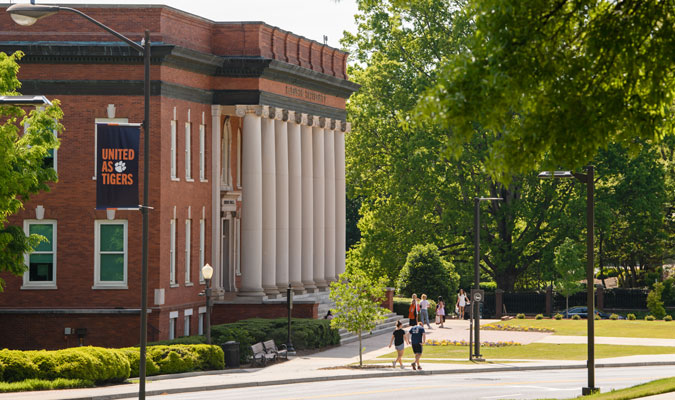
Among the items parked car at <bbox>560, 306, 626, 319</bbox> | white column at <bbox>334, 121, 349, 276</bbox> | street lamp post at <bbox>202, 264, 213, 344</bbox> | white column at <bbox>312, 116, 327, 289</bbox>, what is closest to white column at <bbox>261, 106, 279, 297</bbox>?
white column at <bbox>312, 116, 327, 289</bbox>

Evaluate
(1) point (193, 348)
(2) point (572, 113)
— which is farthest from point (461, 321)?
(2) point (572, 113)

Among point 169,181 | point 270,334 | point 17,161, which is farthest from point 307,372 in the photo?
point 17,161

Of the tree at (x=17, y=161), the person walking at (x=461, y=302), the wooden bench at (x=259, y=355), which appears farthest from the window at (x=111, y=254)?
the person walking at (x=461, y=302)

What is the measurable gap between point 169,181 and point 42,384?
15.7 meters

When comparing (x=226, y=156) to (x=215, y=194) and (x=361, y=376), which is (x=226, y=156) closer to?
(x=215, y=194)

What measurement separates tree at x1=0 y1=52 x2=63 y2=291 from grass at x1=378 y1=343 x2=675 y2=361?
624 inches

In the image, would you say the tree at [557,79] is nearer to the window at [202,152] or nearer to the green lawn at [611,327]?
the window at [202,152]

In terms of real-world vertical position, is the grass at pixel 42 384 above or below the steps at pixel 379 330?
above

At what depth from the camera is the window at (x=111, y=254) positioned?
144 ft

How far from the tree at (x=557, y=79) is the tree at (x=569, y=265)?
52616mm

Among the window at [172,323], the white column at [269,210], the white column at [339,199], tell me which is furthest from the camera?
the white column at [339,199]

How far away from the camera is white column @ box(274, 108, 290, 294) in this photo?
53656mm

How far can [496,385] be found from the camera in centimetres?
3444

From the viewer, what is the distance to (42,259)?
43.6 m
